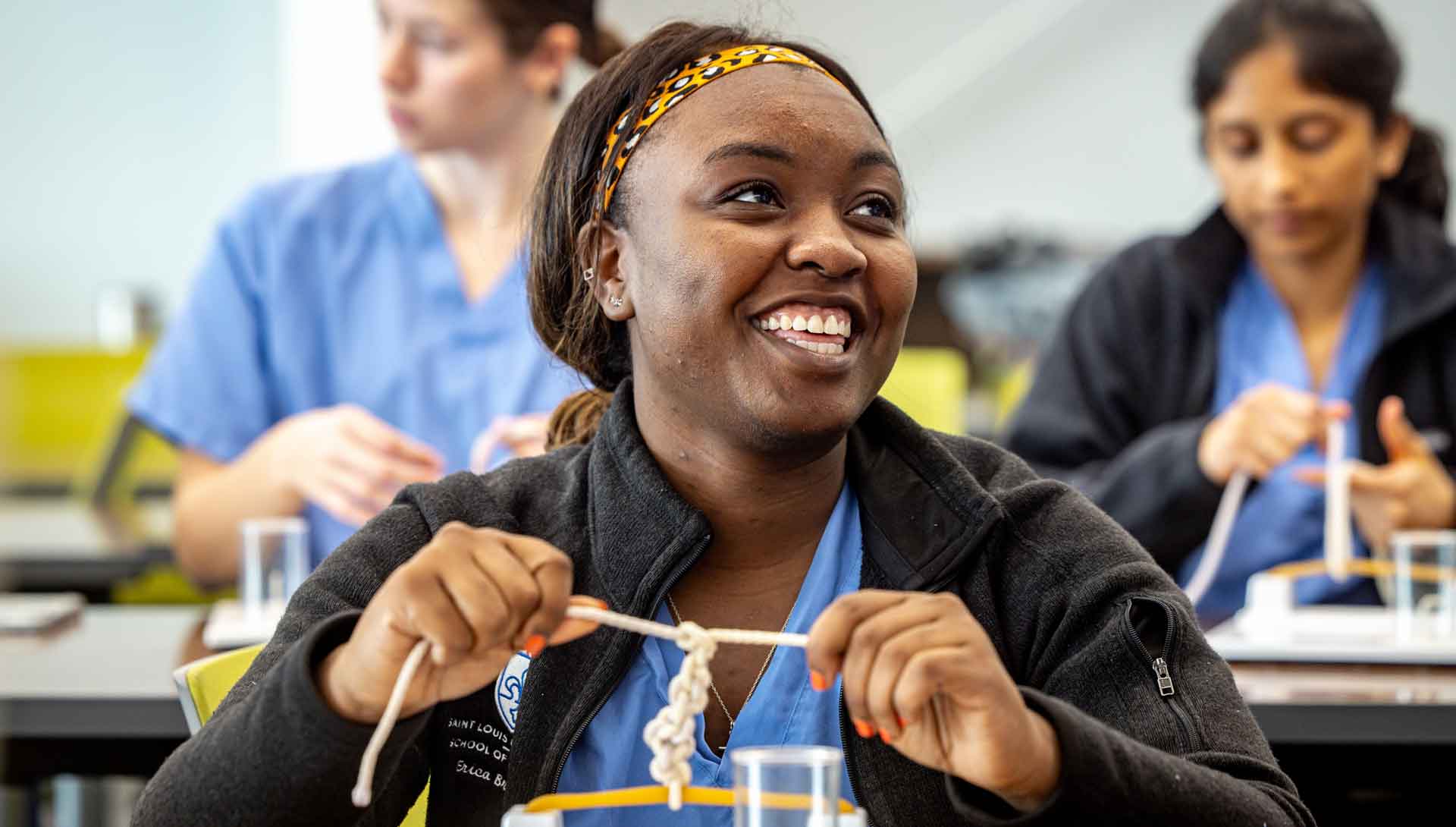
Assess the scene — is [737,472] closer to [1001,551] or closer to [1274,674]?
[1001,551]

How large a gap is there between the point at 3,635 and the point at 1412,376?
1.88 metres

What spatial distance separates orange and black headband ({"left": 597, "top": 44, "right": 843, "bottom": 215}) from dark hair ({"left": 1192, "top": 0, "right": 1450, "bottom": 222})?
131cm

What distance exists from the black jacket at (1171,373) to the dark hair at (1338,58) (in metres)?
0.08

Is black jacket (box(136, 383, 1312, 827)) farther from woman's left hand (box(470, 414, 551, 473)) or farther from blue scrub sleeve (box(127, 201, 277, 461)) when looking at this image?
blue scrub sleeve (box(127, 201, 277, 461))

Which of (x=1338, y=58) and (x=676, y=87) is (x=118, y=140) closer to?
(x=1338, y=58)

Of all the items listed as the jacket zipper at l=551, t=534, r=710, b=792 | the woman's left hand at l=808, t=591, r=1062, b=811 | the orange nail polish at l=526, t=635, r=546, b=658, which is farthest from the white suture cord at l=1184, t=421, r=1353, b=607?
the orange nail polish at l=526, t=635, r=546, b=658

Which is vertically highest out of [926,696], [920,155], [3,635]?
[920,155]

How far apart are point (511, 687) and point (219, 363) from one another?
53.4 inches

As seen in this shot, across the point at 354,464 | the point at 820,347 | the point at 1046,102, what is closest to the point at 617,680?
the point at 820,347

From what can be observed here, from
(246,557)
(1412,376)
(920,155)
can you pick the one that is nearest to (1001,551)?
(246,557)

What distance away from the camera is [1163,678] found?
103 centimetres

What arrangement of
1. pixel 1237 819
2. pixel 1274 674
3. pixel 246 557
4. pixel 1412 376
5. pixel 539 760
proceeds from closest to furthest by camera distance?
1. pixel 1237 819
2. pixel 539 760
3. pixel 1274 674
4. pixel 246 557
5. pixel 1412 376

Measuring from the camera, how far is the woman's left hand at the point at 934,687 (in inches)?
33.0

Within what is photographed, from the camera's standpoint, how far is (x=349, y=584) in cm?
108
